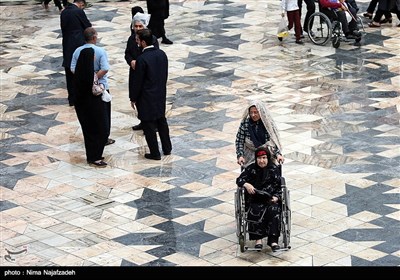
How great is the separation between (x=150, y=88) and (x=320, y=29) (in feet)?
21.7

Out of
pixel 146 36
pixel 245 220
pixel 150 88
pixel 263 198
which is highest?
pixel 146 36

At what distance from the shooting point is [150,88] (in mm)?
14078

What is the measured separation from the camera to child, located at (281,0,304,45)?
20.0m

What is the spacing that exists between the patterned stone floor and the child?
25 cm

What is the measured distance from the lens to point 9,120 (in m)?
16.2

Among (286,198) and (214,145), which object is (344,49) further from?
(286,198)

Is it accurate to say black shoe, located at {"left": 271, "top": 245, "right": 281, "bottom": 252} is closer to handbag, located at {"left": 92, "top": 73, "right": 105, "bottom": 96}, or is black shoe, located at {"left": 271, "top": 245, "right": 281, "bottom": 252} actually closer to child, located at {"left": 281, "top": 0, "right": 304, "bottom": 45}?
handbag, located at {"left": 92, "top": 73, "right": 105, "bottom": 96}

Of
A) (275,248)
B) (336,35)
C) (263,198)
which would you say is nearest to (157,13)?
(336,35)

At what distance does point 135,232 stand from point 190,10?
1207 cm

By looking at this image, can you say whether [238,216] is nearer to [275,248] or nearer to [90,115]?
[275,248]

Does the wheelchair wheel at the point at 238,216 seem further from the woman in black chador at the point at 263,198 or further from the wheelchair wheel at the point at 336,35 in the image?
the wheelchair wheel at the point at 336,35

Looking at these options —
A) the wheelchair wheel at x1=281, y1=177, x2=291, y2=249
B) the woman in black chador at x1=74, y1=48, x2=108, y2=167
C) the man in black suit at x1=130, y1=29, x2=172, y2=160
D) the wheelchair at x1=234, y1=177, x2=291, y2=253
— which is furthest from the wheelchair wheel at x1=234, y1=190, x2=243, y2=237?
the woman in black chador at x1=74, y1=48, x2=108, y2=167

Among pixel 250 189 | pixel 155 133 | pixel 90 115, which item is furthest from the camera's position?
pixel 155 133
